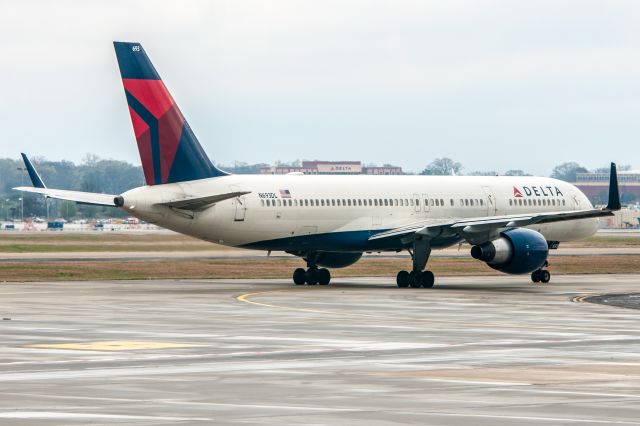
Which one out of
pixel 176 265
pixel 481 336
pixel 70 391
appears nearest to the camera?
pixel 70 391

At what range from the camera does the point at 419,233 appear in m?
50.7

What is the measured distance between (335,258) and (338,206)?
312cm

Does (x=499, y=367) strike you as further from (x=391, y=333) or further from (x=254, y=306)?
(x=254, y=306)

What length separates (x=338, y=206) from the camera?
51219 millimetres

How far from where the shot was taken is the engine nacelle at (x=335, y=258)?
53.5 metres

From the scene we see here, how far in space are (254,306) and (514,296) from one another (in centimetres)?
1098

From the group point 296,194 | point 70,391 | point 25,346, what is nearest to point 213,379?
point 70,391

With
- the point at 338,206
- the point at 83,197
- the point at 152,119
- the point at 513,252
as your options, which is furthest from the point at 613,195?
the point at 83,197

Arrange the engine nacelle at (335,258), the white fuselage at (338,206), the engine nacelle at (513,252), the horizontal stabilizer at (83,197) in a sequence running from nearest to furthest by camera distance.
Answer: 1. the white fuselage at (338,206)
2. the horizontal stabilizer at (83,197)
3. the engine nacelle at (513,252)
4. the engine nacelle at (335,258)

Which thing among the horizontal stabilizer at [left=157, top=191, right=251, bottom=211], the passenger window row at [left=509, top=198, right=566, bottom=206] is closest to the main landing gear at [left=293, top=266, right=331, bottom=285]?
the horizontal stabilizer at [left=157, top=191, right=251, bottom=211]

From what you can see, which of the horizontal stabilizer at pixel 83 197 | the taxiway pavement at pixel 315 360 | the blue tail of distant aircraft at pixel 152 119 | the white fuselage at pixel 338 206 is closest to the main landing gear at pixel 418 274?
the white fuselage at pixel 338 206

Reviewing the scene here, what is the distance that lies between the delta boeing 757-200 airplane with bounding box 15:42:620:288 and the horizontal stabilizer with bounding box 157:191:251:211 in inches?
1.8

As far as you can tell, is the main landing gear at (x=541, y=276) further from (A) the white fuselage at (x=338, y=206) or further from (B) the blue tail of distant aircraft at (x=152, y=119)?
(B) the blue tail of distant aircraft at (x=152, y=119)

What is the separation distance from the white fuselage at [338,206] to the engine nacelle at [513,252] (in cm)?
233
